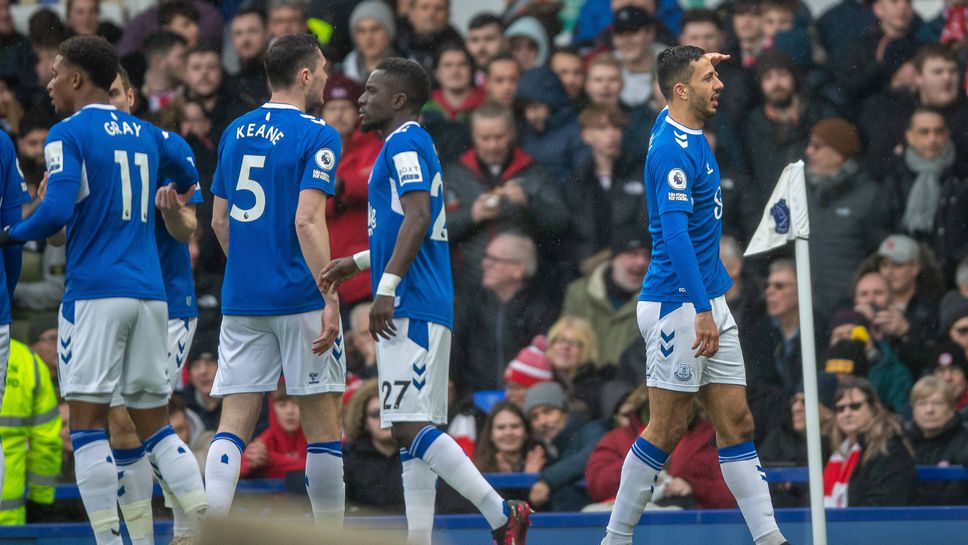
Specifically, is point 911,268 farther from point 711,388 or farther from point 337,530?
point 337,530

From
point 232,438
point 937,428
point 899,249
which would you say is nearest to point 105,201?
point 232,438

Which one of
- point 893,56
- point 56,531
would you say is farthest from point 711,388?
point 893,56

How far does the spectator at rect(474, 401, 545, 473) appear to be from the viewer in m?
8.66

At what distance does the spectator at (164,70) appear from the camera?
1055 cm

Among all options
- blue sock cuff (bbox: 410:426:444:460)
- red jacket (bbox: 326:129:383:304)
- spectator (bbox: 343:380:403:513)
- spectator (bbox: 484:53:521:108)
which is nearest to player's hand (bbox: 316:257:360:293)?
blue sock cuff (bbox: 410:426:444:460)

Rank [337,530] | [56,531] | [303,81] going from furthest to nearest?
[56,531] → [303,81] → [337,530]

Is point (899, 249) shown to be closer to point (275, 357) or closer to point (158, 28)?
point (275, 357)

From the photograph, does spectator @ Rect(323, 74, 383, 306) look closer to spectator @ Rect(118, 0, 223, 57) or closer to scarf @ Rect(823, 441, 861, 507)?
spectator @ Rect(118, 0, 223, 57)

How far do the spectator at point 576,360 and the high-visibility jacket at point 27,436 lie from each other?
320 centimetres

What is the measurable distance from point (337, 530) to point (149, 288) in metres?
4.19

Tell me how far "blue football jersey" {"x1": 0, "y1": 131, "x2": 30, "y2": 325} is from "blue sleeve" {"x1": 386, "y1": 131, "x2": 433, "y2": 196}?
1.75 m

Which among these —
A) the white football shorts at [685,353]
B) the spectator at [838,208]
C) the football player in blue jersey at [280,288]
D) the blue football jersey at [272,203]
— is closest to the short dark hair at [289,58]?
the football player in blue jersey at [280,288]

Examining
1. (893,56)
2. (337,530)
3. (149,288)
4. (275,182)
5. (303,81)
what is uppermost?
(893,56)

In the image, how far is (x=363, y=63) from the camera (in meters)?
10.4
